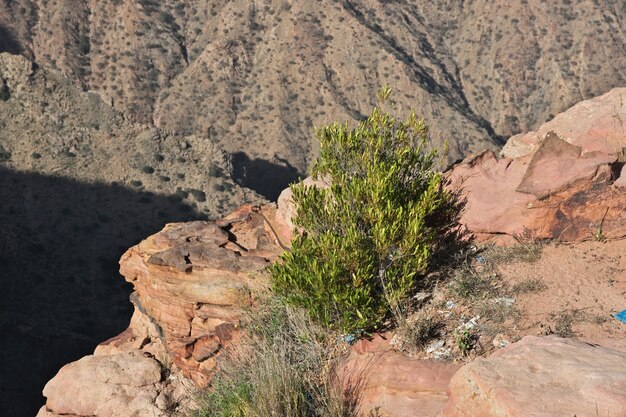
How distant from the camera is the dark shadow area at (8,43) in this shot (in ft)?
328

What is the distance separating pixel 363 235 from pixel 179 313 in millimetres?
7900

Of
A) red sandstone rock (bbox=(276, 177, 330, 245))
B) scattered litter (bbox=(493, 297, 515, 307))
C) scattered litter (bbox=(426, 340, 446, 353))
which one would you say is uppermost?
scattered litter (bbox=(493, 297, 515, 307))

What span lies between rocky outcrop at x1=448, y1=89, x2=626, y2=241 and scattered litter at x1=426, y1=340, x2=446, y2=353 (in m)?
3.78

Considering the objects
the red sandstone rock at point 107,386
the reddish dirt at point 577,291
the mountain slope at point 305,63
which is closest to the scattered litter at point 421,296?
the reddish dirt at point 577,291

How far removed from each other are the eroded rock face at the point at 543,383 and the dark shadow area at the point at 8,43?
10686 centimetres

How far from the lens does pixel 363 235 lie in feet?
34.6

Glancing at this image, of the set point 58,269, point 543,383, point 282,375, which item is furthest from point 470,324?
point 58,269

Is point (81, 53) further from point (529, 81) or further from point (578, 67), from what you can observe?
point (578, 67)

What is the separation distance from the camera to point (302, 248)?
10750mm

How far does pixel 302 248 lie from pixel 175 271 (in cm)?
666

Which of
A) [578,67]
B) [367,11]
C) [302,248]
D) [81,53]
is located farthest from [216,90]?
[302,248]

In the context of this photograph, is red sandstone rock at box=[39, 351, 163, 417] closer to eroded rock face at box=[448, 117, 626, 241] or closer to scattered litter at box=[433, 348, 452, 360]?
scattered litter at box=[433, 348, 452, 360]

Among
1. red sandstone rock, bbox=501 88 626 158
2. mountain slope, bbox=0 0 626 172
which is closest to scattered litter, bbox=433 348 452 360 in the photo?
red sandstone rock, bbox=501 88 626 158

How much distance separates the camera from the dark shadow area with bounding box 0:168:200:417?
48.7 meters
